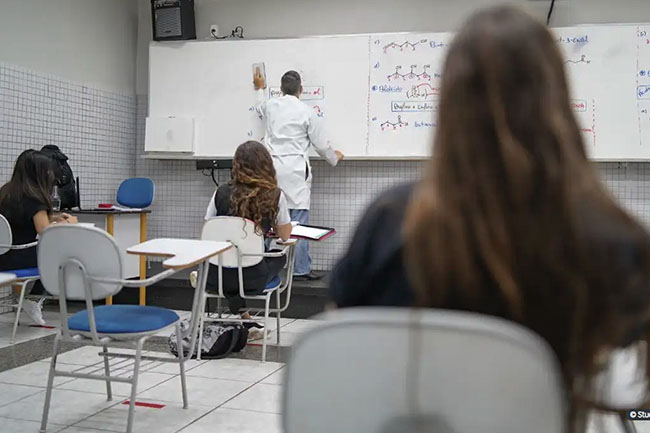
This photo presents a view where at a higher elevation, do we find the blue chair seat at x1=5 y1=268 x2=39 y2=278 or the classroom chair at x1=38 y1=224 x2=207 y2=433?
the classroom chair at x1=38 y1=224 x2=207 y2=433

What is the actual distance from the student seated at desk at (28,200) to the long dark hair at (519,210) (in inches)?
142

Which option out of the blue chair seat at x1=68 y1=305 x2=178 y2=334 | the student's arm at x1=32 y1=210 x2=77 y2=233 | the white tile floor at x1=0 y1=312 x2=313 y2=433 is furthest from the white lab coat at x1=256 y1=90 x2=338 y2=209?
the blue chair seat at x1=68 y1=305 x2=178 y2=334

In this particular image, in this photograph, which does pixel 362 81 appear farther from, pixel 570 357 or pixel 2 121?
pixel 570 357

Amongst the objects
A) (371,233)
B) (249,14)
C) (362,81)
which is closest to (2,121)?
(249,14)

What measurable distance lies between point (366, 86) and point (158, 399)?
10.9 ft

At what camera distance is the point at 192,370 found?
3.58 m

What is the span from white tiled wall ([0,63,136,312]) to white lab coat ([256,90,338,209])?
69.4 inches

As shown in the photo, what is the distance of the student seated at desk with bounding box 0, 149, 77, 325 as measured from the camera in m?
4.05

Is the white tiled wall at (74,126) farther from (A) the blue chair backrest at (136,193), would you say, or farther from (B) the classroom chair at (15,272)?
(A) the blue chair backrest at (136,193)

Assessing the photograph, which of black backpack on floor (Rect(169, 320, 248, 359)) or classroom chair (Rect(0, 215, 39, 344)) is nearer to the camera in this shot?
classroom chair (Rect(0, 215, 39, 344))

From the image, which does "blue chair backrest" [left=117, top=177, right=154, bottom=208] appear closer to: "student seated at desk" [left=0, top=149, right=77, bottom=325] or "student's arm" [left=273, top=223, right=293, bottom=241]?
"student seated at desk" [left=0, top=149, right=77, bottom=325]

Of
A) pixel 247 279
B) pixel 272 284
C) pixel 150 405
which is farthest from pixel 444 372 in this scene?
pixel 272 284

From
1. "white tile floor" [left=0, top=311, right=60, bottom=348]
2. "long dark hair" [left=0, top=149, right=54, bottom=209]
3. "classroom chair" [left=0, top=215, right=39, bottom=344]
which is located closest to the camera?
"classroom chair" [left=0, top=215, right=39, bottom=344]

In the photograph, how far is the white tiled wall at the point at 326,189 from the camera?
5367 mm
